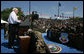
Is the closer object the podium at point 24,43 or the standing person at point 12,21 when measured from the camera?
the podium at point 24,43

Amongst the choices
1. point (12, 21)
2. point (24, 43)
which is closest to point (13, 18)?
point (12, 21)

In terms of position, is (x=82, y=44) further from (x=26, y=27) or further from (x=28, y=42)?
(x=26, y=27)

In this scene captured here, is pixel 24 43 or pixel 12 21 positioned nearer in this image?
pixel 24 43

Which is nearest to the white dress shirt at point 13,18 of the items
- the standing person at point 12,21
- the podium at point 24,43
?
the standing person at point 12,21

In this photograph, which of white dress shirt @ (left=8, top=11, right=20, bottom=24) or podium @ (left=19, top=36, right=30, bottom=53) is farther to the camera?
white dress shirt @ (left=8, top=11, right=20, bottom=24)

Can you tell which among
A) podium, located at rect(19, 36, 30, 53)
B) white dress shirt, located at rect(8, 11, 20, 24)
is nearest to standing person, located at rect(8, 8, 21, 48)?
white dress shirt, located at rect(8, 11, 20, 24)

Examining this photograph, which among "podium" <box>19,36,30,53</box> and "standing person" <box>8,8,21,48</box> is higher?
"standing person" <box>8,8,21,48</box>

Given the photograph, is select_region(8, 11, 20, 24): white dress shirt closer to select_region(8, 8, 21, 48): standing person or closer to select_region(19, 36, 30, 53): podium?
select_region(8, 8, 21, 48): standing person

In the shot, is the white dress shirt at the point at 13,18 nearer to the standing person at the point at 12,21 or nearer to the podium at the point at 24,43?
the standing person at the point at 12,21

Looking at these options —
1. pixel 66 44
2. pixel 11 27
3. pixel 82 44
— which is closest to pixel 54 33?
pixel 66 44

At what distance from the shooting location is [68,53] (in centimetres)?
432

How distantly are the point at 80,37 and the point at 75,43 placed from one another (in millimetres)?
475

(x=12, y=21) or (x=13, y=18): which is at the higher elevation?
(x=13, y=18)

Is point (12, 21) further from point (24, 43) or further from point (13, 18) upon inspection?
point (24, 43)
